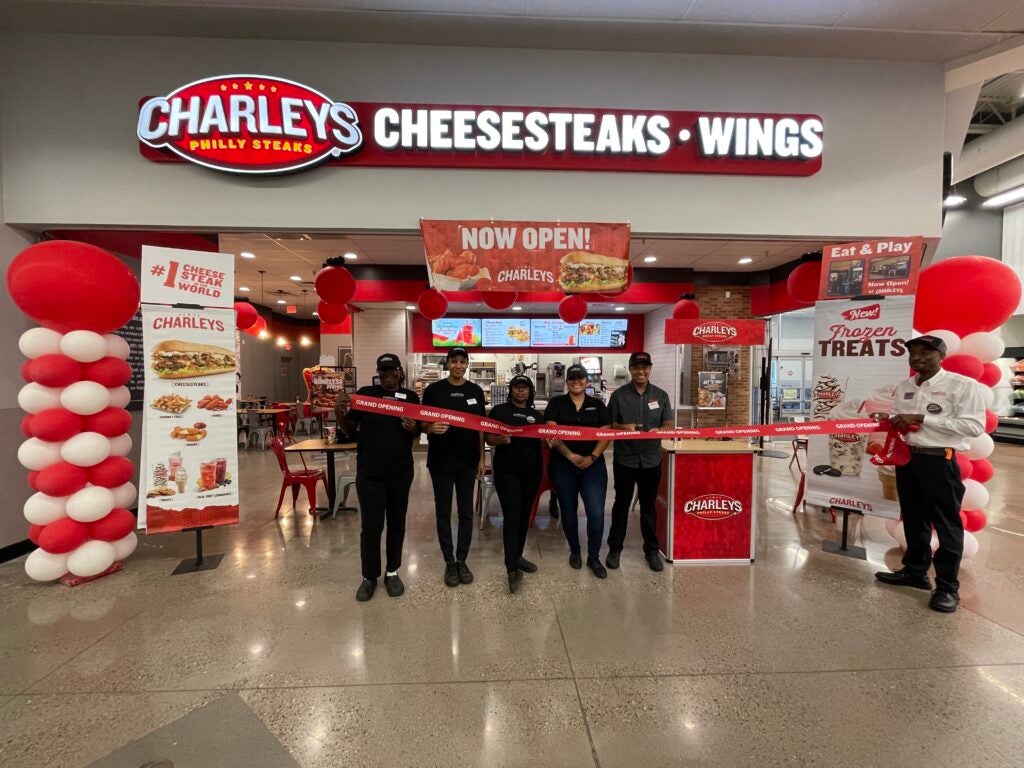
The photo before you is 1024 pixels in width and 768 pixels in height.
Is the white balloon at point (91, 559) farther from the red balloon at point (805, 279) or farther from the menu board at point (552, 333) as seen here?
the menu board at point (552, 333)

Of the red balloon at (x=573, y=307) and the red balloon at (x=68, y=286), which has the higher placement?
the red balloon at (x=573, y=307)

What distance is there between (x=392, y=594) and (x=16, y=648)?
7.56ft

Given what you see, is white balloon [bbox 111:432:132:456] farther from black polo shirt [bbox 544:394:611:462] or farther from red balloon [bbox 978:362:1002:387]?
red balloon [bbox 978:362:1002:387]

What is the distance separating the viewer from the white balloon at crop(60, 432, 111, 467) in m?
3.24

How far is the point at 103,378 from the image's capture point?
11.1ft

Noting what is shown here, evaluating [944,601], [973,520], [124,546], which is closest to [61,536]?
[124,546]

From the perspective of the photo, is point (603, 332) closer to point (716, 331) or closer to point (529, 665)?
point (716, 331)

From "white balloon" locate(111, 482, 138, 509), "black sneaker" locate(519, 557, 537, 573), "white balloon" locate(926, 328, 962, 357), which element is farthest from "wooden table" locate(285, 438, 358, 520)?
"white balloon" locate(926, 328, 962, 357)

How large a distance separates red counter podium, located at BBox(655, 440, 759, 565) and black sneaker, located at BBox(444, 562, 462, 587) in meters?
1.89

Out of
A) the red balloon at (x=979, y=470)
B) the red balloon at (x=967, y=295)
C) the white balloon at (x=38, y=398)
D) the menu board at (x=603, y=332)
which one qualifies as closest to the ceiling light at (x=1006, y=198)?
the menu board at (x=603, y=332)

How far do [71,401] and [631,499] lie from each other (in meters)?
4.58

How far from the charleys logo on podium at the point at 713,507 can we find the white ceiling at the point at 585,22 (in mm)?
4351

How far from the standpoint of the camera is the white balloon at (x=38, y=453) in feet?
10.5

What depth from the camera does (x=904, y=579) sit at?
335 cm
